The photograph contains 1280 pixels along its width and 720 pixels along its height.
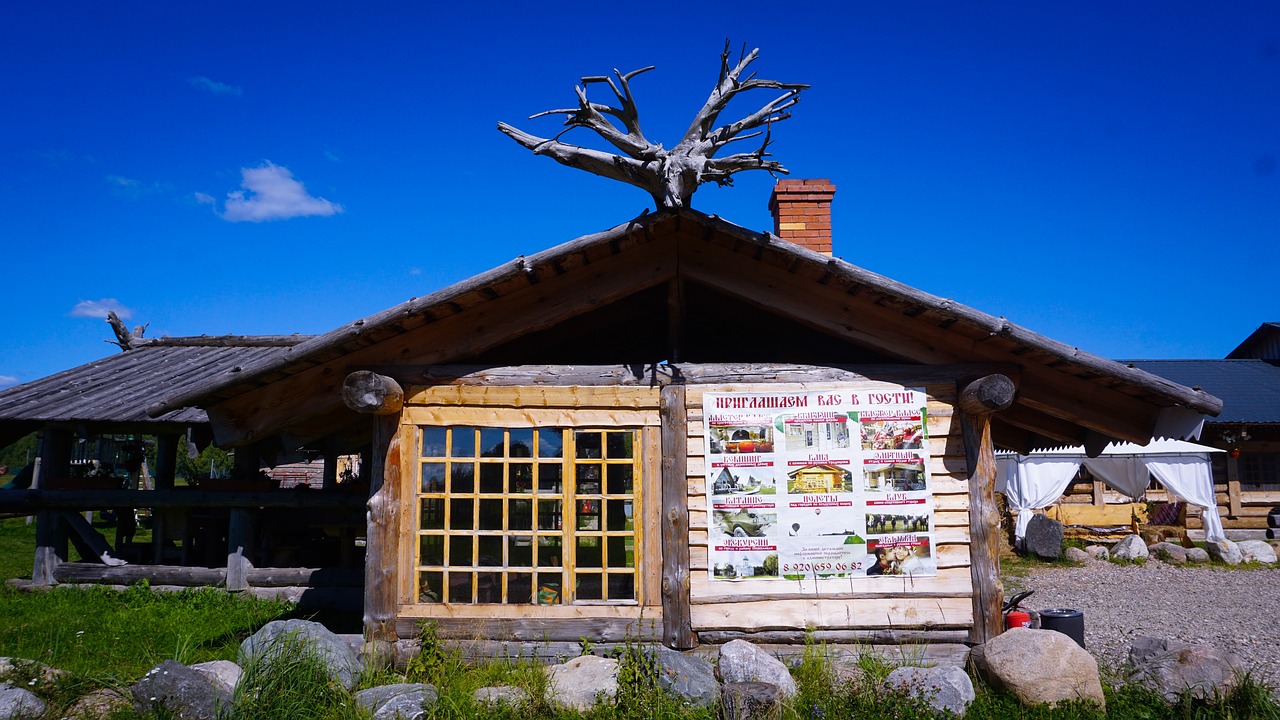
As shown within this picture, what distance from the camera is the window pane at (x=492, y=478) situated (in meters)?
7.21

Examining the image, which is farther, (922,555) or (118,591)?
(118,591)

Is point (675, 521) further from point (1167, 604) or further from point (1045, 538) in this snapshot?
point (1045, 538)

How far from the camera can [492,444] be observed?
724 cm

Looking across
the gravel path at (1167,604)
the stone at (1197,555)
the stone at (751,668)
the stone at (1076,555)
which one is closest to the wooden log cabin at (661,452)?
the stone at (751,668)

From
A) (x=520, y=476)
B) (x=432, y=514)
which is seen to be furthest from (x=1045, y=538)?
(x=432, y=514)

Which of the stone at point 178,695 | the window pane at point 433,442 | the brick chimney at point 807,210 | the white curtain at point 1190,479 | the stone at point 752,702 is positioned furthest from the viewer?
the white curtain at point 1190,479

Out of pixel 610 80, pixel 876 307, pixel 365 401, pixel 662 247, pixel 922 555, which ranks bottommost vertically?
pixel 922 555

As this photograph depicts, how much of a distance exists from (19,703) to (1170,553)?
787 inches

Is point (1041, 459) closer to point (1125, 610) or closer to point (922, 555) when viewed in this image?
point (1125, 610)

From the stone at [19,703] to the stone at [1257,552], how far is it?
68.7 ft

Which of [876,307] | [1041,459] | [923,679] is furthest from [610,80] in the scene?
[1041,459]

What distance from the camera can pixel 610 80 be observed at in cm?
661

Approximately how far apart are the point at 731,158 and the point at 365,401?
381cm

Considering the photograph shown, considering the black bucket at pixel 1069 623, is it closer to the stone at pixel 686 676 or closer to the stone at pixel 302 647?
the stone at pixel 686 676
